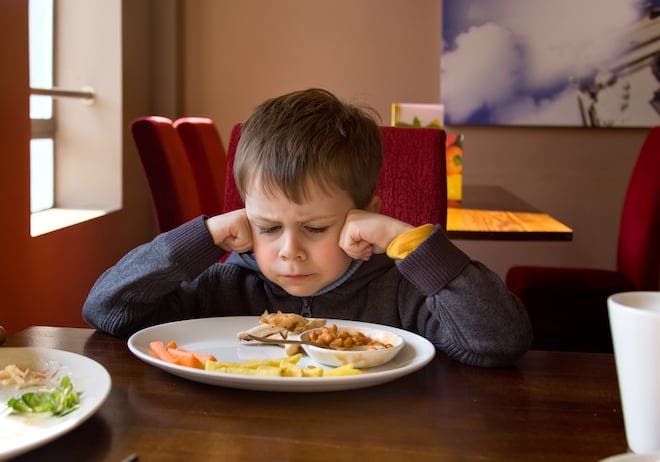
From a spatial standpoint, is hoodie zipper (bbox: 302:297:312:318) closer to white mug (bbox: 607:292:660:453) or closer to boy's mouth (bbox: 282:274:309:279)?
boy's mouth (bbox: 282:274:309:279)

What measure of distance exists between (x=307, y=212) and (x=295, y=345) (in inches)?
10.0

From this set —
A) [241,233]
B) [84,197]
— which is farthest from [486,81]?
[241,233]

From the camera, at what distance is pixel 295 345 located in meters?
1.12

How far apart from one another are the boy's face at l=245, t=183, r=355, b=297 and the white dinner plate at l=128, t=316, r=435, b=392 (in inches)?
3.3

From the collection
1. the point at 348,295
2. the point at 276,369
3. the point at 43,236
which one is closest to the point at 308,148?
the point at 348,295

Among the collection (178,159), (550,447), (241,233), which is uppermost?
(178,159)

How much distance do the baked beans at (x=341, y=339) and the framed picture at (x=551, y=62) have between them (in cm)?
348

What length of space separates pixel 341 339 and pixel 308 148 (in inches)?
14.1

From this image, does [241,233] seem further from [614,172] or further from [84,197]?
[614,172]

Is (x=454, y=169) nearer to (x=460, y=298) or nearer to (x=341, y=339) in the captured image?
(x=460, y=298)

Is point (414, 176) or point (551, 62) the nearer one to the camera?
point (414, 176)

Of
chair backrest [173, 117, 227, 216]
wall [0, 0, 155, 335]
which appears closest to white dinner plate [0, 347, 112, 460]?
wall [0, 0, 155, 335]

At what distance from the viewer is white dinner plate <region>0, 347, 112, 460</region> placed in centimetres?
76

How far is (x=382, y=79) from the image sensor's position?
4516 mm
